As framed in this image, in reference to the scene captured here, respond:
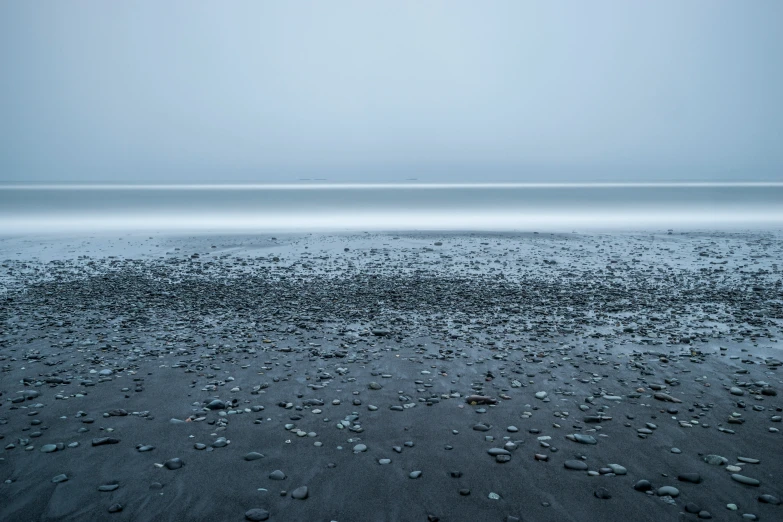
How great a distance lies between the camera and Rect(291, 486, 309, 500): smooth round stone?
3.79m

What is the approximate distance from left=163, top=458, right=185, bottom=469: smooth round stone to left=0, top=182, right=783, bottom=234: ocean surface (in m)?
22.1

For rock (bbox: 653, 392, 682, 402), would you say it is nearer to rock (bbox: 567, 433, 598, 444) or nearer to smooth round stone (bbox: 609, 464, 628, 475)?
rock (bbox: 567, 433, 598, 444)

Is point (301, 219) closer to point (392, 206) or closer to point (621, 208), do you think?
point (392, 206)

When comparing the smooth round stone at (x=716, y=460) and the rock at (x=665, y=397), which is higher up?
the rock at (x=665, y=397)

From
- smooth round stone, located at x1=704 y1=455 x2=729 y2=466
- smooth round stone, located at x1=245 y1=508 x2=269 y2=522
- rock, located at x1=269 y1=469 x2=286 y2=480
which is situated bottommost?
smooth round stone, located at x1=245 y1=508 x2=269 y2=522

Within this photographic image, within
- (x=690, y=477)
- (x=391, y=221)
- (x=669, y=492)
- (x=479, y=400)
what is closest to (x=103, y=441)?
(x=479, y=400)

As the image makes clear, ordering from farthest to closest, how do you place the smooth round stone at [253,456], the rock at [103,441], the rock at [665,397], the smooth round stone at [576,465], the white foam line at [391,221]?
the white foam line at [391,221] → the rock at [665,397] → the rock at [103,441] → the smooth round stone at [253,456] → the smooth round stone at [576,465]

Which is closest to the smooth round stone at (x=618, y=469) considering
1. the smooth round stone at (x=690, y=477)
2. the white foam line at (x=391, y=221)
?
the smooth round stone at (x=690, y=477)

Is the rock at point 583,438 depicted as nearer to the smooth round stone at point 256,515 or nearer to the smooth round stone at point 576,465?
the smooth round stone at point 576,465

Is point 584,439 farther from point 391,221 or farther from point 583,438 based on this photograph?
point 391,221

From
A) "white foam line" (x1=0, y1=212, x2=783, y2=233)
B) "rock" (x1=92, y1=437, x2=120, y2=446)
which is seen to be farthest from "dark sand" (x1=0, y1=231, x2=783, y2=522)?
"white foam line" (x1=0, y1=212, x2=783, y2=233)

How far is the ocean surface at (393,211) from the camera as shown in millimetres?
27938

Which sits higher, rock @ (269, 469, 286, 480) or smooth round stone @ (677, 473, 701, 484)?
smooth round stone @ (677, 473, 701, 484)

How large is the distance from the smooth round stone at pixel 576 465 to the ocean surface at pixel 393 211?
860 inches
